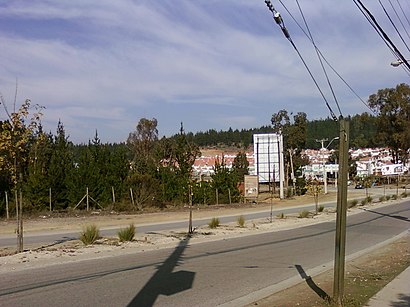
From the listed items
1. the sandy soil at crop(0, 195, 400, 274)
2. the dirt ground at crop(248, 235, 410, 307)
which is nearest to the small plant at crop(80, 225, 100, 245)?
the sandy soil at crop(0, 195, 400, 274)

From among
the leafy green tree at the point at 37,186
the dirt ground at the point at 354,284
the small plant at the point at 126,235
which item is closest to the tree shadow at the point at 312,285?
the dirt ground at the point at 354,284

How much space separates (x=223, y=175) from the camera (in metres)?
45.8

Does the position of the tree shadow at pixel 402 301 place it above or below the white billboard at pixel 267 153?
below

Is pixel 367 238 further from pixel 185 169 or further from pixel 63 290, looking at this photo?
pixel 185 169

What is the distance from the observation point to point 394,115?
289 ft

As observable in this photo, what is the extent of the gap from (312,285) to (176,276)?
2.75m

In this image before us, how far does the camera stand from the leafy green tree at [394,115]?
284 ft

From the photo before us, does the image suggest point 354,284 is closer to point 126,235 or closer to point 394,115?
point 126,235

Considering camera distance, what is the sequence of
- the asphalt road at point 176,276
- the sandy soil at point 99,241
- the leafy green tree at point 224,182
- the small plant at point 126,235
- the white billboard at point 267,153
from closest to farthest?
the asphalt road at point 176,276 → the sandy soil at point 99,241 → the small plant at point 126,235 → the leafy green tree at point 224,182 → the white billboard at point 267,153

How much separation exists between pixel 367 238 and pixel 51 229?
13437 millimetres

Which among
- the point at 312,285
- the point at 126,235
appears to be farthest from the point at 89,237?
the point at 312,285

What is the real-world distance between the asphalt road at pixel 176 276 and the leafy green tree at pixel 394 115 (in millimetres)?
75444

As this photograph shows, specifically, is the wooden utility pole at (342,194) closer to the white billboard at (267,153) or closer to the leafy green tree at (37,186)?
the leafy green tree at (37,186)

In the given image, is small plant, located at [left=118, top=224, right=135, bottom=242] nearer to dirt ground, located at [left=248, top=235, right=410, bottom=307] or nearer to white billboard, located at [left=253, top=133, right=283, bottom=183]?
dirt ground, located at [left=248, top=235, right=410, bottom=307]
